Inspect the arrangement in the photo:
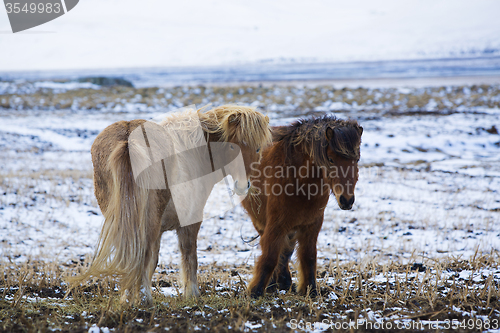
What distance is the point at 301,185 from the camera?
3.67 m

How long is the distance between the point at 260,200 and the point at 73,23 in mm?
190341

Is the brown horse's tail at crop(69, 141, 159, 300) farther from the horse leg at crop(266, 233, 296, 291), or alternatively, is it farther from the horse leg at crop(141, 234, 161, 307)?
the horse leg at crop(266, 233, 296, 291)

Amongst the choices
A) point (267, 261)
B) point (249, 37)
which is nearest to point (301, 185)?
point (267, 261)

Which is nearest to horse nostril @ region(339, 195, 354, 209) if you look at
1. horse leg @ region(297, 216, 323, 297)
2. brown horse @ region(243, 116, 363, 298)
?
brown horse @ region(243, 116, 363, 298)

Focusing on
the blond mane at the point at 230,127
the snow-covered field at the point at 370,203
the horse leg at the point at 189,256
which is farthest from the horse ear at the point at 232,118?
the snow-covered field at the point at 370,203

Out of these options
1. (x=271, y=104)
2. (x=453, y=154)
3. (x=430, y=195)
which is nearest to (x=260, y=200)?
(x=430, y=195)

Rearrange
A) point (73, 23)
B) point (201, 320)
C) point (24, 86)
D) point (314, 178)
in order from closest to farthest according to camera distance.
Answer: point (201, 320) < point (314, 178) < point (24, 86) < point (73, 23)

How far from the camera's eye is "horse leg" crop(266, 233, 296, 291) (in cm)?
413

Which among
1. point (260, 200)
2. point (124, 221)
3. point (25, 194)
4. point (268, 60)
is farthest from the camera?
point (268, 60)

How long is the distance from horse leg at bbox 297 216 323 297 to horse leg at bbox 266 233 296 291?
0.68 ft

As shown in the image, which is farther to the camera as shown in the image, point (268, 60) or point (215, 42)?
point (215, 42)

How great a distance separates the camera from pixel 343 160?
3.44m

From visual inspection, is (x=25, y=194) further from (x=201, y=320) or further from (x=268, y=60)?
(x=268, y=60)

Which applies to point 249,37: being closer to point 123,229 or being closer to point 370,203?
point 370,203
